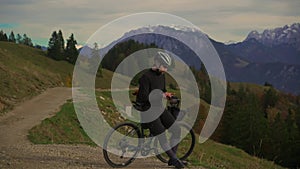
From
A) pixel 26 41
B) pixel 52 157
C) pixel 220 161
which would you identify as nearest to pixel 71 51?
pixel 26 41

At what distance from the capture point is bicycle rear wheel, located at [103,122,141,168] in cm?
973

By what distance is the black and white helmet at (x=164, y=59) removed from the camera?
930 cm

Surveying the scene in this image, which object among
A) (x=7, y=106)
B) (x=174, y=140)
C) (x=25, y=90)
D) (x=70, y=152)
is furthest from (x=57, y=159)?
(x=25, y=90)

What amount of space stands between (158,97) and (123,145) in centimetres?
175

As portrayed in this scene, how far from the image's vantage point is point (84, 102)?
105ft

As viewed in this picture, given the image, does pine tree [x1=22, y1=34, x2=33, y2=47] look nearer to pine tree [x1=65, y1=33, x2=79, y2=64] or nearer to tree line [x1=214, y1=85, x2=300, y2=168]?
pine tree [x1=65, y1=33, x2=79, y2=64]

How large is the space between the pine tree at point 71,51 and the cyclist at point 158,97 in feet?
367

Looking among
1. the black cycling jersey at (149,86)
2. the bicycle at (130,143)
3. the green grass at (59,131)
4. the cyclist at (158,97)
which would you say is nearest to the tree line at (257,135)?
the green grass at (59,131)

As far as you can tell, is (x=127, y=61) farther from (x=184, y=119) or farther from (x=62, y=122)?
(x=62, y=122)

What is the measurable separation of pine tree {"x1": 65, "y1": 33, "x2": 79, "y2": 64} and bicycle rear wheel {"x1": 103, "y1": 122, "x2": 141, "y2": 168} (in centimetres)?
11117

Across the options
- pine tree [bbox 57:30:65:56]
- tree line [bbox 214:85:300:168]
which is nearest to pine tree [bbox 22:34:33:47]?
pine tree [bbox 57:30:65:56]

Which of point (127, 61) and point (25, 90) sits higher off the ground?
point (127, 61)

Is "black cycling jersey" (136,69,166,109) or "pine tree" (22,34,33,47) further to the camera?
"pine tree" (22,34,33,47)

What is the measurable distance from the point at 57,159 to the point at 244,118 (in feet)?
211
